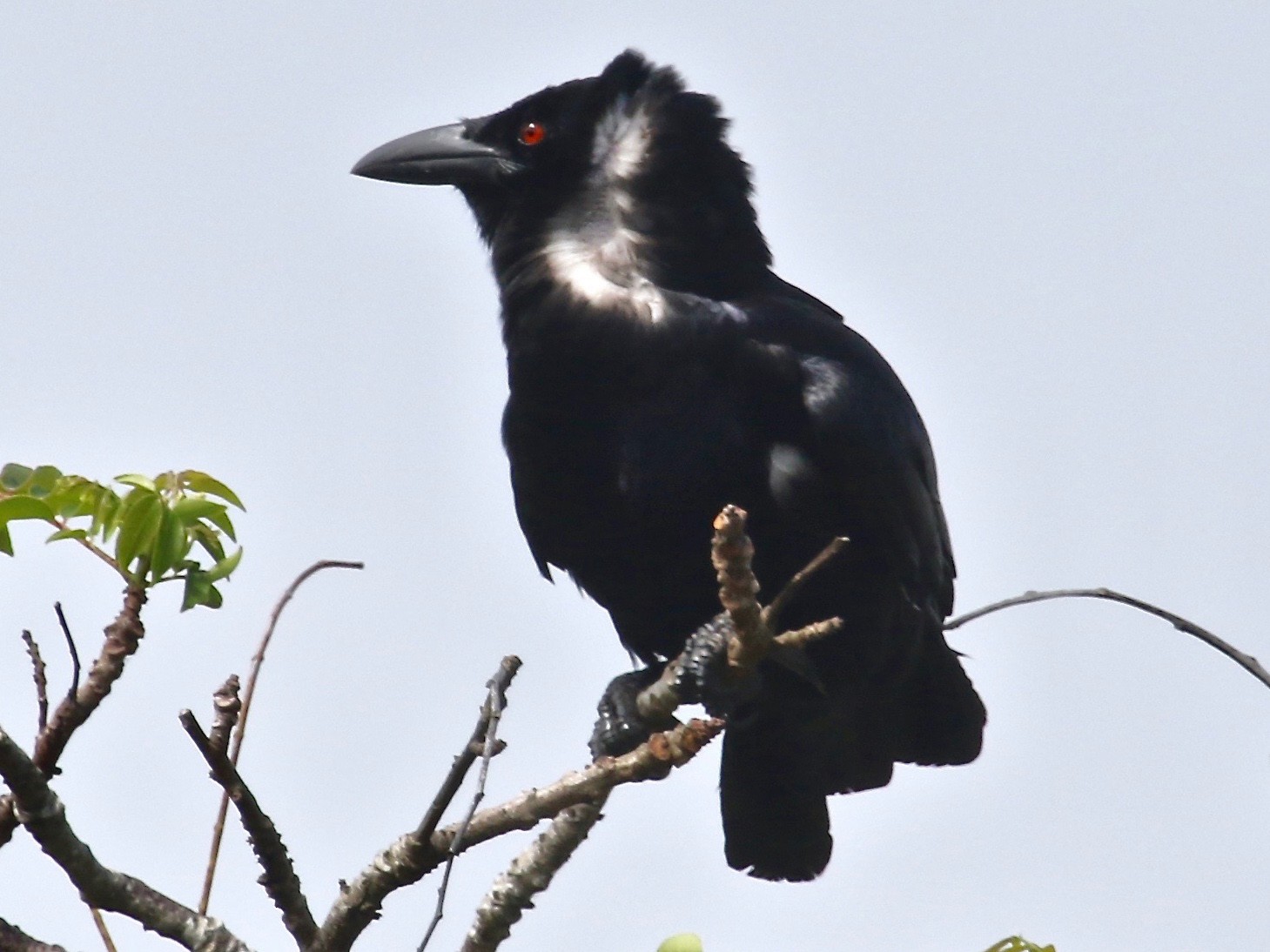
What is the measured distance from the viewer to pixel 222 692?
2670 millimetres

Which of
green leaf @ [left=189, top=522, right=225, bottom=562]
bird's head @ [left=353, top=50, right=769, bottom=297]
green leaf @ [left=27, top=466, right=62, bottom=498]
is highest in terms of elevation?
bird's head @ [left=353, top=50, right=769, bottom=297]

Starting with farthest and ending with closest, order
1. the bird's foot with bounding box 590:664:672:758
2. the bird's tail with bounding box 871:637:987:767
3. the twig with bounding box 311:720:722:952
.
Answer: the bird's tail with bounding box 871:637:987:767 < the bird's foot with bounding box 590:664:672:758 < the twig with bounding box 311:720:722:952

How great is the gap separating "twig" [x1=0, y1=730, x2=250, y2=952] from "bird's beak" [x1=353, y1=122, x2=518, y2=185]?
313 centimetres

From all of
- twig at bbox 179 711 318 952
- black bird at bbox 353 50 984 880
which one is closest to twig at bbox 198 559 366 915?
twig at bbox 179 711 318 952

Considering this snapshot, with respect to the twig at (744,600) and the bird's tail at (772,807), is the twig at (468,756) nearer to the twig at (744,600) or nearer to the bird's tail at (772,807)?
the twig at (744,600)

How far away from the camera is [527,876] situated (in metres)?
3.03

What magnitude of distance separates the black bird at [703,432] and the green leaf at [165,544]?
2.01 meters

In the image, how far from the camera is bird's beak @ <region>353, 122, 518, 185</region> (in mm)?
5492

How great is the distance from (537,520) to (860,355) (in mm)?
1098

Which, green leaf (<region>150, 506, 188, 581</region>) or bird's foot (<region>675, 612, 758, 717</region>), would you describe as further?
bird's foot (<region>675, 612, 758, 717</region>)

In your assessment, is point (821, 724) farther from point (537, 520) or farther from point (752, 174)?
point (752, 174)

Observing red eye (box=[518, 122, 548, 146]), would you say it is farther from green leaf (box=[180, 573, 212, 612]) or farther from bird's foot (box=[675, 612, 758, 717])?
green leaf (box=[180, 573, 212, 612])

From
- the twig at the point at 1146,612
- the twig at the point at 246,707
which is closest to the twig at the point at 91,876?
the twig at the point at 246,707

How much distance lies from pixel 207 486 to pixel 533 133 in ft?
9.01
